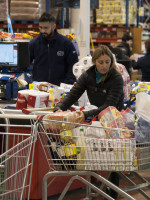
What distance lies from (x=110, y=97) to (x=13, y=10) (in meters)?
6.22

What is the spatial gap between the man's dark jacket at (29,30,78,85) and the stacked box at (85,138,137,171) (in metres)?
2.93

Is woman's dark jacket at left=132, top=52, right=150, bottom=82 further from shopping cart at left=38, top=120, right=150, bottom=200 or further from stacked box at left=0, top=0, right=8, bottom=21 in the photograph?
shopping cart at left=38, top=120, right=150, bottom=200

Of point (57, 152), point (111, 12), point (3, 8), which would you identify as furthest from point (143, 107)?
point (111, 12)

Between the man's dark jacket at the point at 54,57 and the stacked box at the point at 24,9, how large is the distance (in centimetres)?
360

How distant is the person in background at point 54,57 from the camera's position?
5859mm

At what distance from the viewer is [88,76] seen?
13.0 feet

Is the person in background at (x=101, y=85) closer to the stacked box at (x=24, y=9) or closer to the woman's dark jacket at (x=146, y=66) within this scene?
the woman's dark jacket at (x=146, y=66)

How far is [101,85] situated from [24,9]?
593 centimetres

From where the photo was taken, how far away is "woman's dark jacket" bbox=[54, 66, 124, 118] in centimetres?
379

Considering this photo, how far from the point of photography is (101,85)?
392cm

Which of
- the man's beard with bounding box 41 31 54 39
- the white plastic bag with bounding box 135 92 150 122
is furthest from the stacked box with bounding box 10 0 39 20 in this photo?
the white plastic bag with bounding box 135 92 150 122

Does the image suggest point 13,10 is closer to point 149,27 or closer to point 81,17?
point 81,17

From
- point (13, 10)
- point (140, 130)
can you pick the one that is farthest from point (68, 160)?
point (13, 10)

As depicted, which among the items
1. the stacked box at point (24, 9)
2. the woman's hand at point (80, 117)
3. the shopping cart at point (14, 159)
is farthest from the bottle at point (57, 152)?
the stacked box at point (24, 9)
